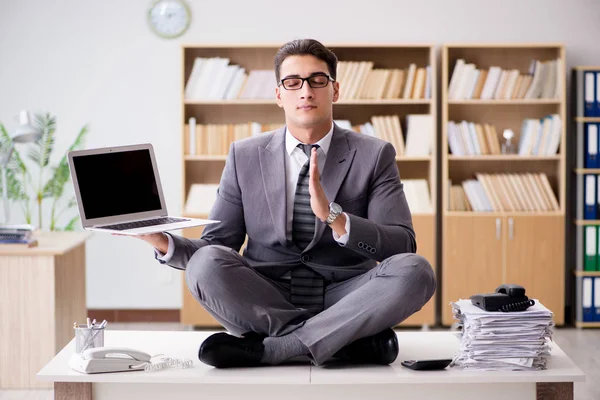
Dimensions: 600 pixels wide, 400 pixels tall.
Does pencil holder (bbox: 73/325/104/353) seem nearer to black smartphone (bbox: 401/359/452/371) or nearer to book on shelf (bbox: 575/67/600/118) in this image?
black smartphone (bbox: 401/359/452/371)

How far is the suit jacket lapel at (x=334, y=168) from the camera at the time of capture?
278cm

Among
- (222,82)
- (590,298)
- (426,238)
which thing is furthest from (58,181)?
(590,298)

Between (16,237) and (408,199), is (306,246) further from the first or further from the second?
(408,199)

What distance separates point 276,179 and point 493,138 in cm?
270

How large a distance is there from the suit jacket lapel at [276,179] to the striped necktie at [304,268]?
0.16ft

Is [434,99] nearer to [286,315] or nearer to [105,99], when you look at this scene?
[105,99]

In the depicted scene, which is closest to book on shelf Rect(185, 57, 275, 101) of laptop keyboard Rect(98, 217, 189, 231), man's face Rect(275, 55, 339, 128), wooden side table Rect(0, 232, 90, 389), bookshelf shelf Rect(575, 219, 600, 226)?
wooden side table Rect(0, 232, 90, 389)

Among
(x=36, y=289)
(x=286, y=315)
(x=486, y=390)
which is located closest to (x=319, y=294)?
(x=286, y=315)

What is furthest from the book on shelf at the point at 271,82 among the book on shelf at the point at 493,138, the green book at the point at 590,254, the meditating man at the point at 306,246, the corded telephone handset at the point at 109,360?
the corded telephone handset at the point at 109,360

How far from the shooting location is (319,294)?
110 inches

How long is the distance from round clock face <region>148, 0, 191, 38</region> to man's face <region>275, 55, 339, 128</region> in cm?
275

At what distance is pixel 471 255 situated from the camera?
16.9 ft

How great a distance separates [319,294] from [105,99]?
10.2 feet

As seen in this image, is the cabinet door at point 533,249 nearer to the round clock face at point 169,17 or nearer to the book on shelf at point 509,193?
the book on shelf at point 509,193
